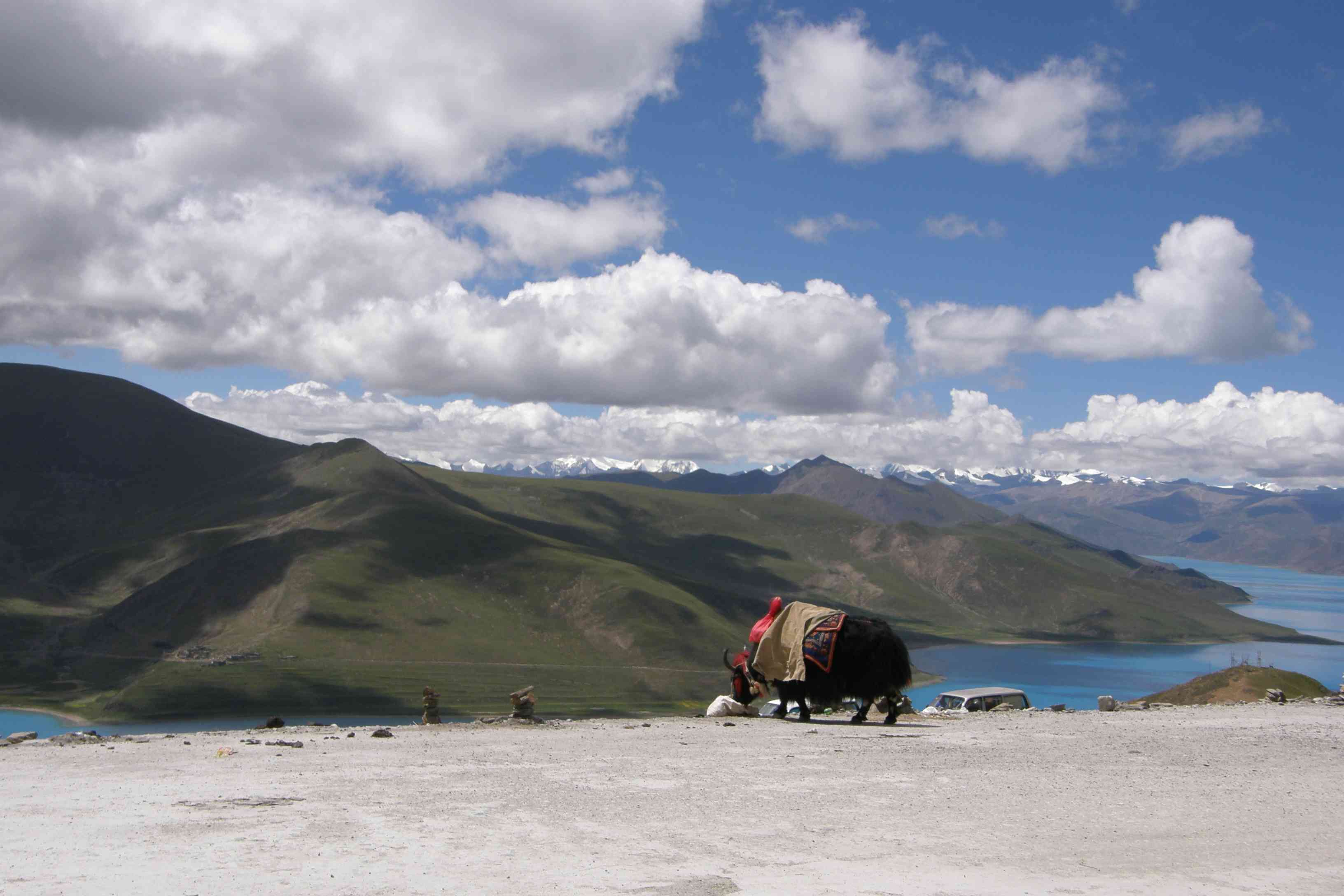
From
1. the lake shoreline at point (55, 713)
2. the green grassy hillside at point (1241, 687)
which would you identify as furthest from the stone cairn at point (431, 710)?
the lake shoreline at point (55, 713)

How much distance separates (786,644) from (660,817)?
11534mm

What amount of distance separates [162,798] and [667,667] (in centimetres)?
17283

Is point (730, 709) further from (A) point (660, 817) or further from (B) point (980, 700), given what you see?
(B) point (980, 700)

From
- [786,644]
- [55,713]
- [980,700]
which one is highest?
[786,644]

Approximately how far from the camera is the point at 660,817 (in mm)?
12500

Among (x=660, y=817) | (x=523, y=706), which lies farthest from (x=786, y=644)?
(x=660, y=817)

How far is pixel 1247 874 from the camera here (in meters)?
11.1

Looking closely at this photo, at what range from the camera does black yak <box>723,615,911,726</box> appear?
75.3 ft

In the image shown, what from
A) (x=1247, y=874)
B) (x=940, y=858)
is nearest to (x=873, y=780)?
(x=940, y=858)

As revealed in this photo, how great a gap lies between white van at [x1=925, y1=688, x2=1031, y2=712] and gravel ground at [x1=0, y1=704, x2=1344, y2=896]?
16.8 m

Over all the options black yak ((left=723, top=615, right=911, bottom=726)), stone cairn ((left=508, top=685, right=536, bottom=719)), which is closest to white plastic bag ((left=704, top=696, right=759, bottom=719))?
black yak ((left=723, top=615, right=911, bottom=726))

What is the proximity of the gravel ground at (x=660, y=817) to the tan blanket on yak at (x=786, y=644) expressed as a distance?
338cm

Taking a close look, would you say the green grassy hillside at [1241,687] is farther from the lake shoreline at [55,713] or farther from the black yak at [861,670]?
the lake shoreline at [55,713]

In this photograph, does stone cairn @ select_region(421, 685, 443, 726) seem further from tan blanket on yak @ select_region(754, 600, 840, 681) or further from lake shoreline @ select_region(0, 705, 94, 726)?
lake shoreline @ select_region(0, 705, 94, 726)
